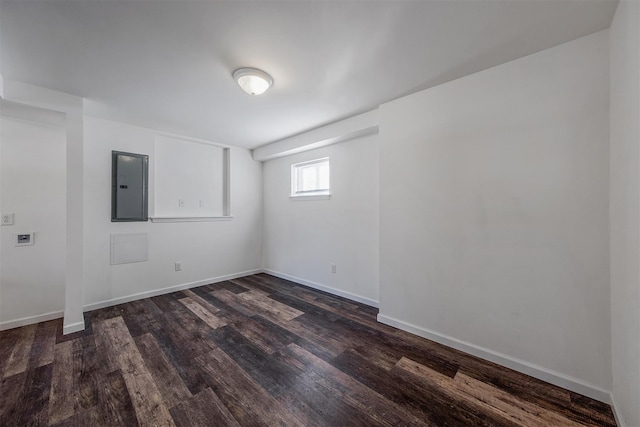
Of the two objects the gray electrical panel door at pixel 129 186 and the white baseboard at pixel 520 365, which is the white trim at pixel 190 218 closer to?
the gray electrical panel door at pixel 129 186

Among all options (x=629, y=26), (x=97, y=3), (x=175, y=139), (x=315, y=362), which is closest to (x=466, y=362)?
(x=315, y=362)

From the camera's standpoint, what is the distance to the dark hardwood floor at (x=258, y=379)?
1387 mm

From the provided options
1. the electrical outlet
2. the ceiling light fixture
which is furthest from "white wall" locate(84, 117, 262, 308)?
the ceiling light fixture

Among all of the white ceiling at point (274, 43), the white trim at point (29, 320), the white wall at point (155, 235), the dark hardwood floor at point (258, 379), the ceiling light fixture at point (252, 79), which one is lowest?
the dark hardwood floor at point (258, 379)

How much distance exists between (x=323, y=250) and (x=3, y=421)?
2969 mm

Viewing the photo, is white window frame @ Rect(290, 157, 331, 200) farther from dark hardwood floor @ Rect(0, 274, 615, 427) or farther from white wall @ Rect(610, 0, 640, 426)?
white wall @ Rect(610, 0, 640, 426)

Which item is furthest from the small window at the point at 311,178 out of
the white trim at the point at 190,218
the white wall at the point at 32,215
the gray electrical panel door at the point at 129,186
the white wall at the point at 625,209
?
the white wall at the point at 32,215

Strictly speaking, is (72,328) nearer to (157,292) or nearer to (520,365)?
(157,292)

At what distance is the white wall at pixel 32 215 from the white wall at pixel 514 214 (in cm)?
377

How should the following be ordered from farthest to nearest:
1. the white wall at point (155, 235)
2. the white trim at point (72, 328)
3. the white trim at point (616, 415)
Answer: the white wall at point (155, 235) → the white trim at point (72, 328) → the white trim at point (616, 415)

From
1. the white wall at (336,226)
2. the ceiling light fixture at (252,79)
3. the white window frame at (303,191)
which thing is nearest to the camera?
the ceiling light fixture at (252,79)

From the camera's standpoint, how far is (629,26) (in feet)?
3.96

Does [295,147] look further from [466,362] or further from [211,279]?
[466,362]

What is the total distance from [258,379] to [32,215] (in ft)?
9.96
